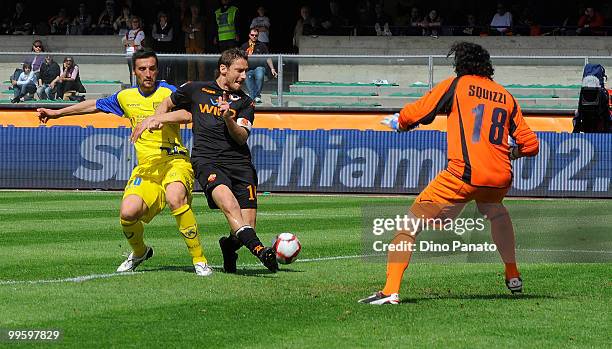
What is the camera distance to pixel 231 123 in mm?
9969

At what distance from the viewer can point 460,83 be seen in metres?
8.74

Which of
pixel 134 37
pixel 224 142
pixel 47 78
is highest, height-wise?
pixel 134 37

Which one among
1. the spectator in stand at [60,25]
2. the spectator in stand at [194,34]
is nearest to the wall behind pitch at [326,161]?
the spectator in stand at [194,34]

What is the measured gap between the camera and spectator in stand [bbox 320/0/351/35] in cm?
3088

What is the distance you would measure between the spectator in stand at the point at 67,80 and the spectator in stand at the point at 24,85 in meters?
0.50

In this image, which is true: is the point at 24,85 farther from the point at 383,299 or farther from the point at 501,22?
the point at 383,299

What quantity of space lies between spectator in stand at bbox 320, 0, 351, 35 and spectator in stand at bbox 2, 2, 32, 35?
8543mm

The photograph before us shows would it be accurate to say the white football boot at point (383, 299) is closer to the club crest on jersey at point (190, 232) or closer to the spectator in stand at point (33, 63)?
the club crest on jersey at point (190, 232)

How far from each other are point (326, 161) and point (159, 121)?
12647 millimetres

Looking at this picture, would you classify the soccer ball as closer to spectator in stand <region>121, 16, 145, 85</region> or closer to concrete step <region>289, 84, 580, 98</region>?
concrete step <region>289, 84, 580, 98</region>

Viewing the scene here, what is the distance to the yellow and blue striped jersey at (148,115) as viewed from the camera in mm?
10719

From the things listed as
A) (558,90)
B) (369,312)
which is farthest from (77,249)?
(558,90)

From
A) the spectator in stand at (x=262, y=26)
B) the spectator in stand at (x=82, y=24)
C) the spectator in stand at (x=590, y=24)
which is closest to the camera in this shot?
the spectator in stand at (x=262, y=26)

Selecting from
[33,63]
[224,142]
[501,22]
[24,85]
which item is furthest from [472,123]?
[501,22]
